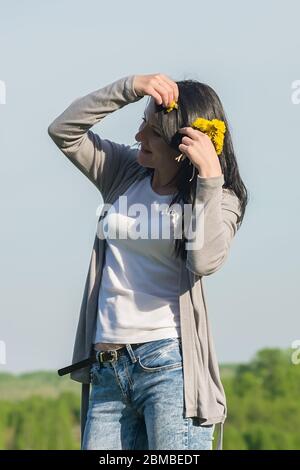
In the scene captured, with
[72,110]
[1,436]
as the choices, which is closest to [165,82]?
[72,110]

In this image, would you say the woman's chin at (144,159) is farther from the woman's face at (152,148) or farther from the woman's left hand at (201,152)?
the woman's left hand at (201,152)

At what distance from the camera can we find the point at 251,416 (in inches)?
332

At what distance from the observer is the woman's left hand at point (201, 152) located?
2.87 m

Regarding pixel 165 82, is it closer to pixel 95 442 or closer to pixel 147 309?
pixel 147 309

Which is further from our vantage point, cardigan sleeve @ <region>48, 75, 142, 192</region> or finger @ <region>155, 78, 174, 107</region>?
cardigan sleeve @ <region>48, 75, 142, 192</region>

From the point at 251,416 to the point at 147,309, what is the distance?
5.69m

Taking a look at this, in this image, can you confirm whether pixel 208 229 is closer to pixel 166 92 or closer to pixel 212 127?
pixel 212 127

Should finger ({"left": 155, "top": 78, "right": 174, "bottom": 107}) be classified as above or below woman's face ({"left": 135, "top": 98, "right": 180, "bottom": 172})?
above

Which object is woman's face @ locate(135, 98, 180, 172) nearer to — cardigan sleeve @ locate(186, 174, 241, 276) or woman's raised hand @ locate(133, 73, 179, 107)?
woman's raised hand @ locate(133, 73, 179, 107)

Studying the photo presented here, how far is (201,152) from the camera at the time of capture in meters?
2.90

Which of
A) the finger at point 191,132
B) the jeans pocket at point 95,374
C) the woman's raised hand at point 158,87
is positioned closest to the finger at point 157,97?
the woman's raised hand at point 158,87

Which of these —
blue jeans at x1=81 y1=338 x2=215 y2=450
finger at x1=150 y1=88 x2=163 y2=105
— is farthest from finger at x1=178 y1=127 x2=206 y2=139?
blue jeans at x1=81 y1=338 x2=215 y2=450

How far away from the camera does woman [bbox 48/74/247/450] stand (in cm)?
290
